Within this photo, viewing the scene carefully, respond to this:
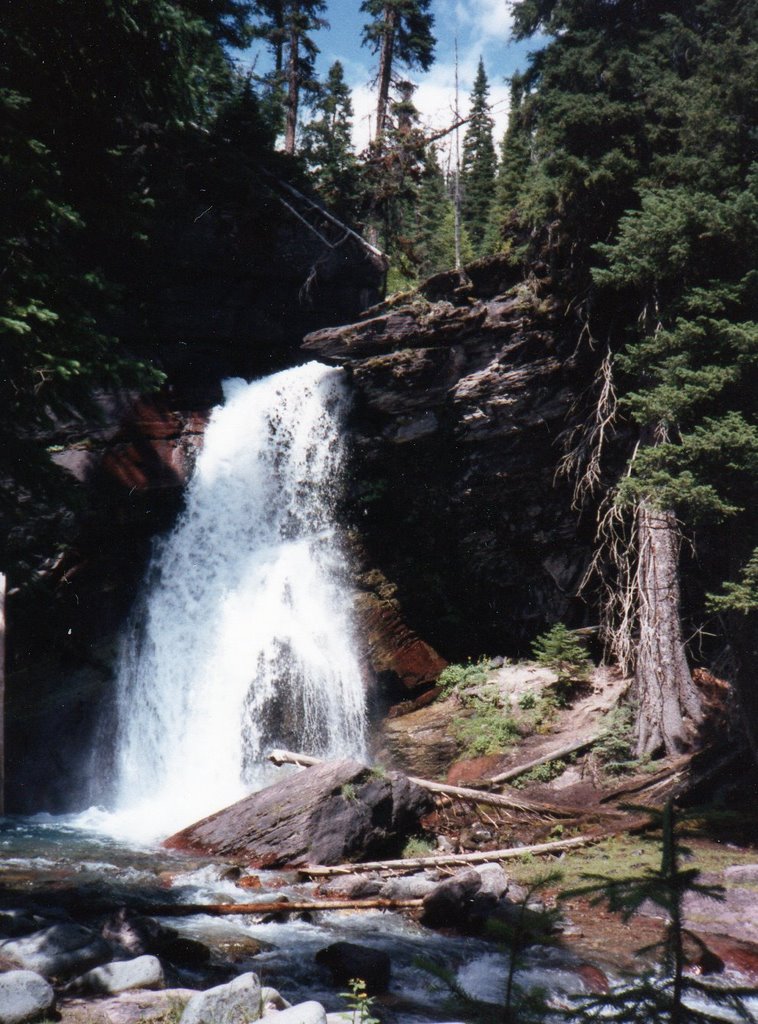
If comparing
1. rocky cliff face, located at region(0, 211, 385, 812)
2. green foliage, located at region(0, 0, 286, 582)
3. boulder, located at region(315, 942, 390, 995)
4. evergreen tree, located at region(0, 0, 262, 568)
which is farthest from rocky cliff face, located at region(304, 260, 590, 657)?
boulder, located at region(315, 942, 390, 995)

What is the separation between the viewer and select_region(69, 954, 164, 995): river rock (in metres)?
4.82

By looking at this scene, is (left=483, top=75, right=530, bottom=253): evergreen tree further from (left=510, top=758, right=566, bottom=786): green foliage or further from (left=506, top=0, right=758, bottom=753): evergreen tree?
(left=510, top=758, right=566, bottom=786): green foliage

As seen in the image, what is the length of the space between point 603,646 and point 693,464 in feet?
23.4

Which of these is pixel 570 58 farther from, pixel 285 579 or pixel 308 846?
pixel 308 846

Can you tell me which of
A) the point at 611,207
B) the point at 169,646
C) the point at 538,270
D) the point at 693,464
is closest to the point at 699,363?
the point at 693,464

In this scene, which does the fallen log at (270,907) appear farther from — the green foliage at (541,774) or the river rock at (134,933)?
the green foliage at (541,774)

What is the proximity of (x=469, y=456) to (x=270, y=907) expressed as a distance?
38.5ft

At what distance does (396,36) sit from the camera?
26125 millimetres

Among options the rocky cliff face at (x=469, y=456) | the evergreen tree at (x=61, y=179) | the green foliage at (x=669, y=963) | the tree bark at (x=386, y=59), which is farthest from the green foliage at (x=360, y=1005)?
the tree bark at (x=386, y=59)

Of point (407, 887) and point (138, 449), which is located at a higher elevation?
point (138, 449)

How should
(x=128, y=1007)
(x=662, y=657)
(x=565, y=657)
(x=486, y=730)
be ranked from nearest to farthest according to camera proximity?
(x=128, y=1007), (x=662, y=657), (x=486, y=730), (x=565, y=657)

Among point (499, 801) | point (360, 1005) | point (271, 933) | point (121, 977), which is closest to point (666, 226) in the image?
point (499, 801)

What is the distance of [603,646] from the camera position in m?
16.2

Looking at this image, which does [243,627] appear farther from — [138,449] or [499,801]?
[499,801]
